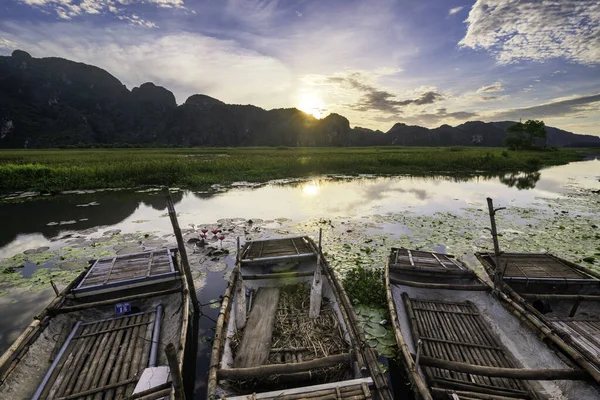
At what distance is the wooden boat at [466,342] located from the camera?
340cm

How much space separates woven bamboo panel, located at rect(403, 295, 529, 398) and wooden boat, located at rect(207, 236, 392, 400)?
1.28 metres

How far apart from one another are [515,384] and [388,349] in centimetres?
179

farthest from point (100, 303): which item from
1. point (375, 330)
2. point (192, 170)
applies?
point (192, 170)

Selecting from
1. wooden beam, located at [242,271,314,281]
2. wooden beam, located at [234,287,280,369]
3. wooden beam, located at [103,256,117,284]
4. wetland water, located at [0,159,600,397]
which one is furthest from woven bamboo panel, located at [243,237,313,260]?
wooden beam, located at [103,256,117,284]

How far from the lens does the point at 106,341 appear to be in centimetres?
459

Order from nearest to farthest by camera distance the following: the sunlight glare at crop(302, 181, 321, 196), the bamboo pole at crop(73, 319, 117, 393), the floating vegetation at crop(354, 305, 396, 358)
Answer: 1. the bamboo pole at crop(73, 319, 117, 393)
2. the floating vegetation at crop(354, 305, 396, 358)
3. the sunlight glare at crop(302, 181, 321, 196)

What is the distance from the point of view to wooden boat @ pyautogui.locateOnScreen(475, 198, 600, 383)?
4422mm

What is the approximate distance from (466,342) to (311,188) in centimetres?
1529

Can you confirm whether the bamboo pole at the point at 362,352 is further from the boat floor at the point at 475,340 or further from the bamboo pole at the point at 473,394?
the boat floor at the point at 475,340

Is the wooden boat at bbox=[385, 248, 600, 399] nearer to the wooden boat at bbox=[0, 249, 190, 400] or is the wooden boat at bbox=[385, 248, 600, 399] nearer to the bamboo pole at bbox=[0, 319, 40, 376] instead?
the wooden boat at bbox=[0, 249, 190, 400]

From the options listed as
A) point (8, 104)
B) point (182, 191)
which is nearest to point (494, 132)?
point (182, 191)

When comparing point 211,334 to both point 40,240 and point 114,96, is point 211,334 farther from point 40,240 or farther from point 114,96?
point 114,96

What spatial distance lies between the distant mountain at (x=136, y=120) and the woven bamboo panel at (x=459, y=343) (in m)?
110

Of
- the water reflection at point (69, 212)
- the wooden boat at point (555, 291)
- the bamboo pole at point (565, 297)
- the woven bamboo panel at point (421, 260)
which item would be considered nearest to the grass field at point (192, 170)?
the water reflection at point (69, 212)
